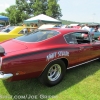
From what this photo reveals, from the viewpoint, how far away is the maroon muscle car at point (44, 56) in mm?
2684

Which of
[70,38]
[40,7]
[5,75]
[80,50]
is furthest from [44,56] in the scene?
[40,7]

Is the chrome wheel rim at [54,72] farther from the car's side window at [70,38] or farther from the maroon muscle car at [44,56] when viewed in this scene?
the car's side window at [70,38]

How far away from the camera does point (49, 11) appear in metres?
43.9

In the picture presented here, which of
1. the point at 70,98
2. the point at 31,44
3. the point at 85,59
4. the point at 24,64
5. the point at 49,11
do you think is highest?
the point at 49,11

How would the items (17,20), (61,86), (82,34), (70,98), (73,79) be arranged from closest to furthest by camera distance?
1. (70,98)
2. (61,86)
3. (73,79)
4. (82,34)
5. (17,20)

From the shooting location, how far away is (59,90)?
3.29m

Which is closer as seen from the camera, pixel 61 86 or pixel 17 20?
pixel 61 86

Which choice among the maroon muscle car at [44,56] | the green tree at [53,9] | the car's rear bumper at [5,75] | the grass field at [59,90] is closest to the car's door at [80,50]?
the maroon muscle car at [44,56]

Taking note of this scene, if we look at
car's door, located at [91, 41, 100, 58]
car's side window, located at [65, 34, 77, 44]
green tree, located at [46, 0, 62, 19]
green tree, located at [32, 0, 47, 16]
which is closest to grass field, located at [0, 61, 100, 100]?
car's door, located at [91, 41, 100, 58]

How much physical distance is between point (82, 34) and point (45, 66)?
88.3 inches

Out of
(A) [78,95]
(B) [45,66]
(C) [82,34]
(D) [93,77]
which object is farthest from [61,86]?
(C) [82,34]

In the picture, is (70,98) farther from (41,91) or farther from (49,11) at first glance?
(49,11)

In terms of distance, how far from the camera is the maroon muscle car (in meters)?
2.68

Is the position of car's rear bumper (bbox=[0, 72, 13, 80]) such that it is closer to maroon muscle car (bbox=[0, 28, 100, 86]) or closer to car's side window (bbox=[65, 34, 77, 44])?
maroon muscle car (bbox=[0, 28, 100, 86])
